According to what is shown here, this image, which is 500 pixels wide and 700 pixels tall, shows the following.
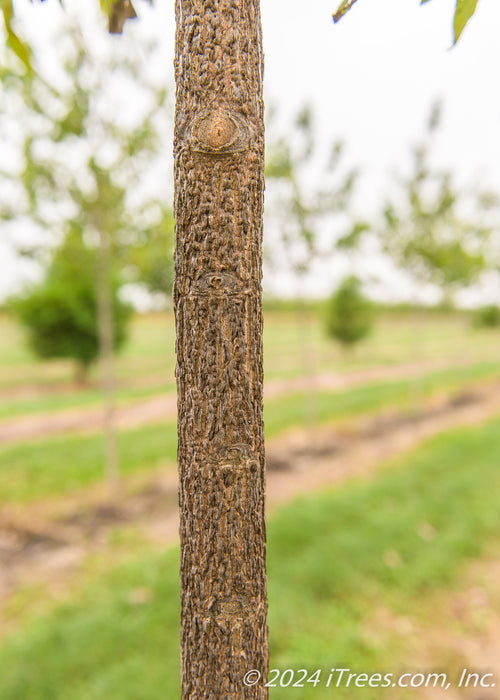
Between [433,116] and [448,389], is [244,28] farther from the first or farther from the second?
[448,389]

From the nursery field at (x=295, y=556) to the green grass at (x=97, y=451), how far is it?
0.04m

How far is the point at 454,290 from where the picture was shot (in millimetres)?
13500

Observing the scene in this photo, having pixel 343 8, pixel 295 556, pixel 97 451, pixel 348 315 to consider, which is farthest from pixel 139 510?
pixel 348 315

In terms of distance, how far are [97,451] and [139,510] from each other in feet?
8.88

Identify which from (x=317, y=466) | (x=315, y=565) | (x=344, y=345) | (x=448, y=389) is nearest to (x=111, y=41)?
(x=315, y=565)

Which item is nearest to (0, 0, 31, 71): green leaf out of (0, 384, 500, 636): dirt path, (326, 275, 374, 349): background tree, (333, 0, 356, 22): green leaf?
(333, 0, 356, 22): green leaf

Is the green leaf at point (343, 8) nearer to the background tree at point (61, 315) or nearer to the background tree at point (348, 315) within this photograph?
the background tree at point (61, 315)

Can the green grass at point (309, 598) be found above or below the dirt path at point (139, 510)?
above

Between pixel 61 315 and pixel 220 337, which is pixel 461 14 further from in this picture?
pixel 61 315

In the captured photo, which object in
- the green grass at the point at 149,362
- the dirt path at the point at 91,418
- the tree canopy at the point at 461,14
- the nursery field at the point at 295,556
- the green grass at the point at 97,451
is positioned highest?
the tree canopy at the point at 461,14

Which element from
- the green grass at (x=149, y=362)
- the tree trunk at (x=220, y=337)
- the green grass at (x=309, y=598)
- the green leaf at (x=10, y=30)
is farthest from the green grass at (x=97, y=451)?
the green leaf at (x=10, y=30)

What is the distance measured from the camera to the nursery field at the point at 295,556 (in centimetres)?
306

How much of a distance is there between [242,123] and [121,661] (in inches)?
132

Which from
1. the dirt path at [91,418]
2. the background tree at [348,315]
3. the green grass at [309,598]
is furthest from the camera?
the background tree at [348,315]
